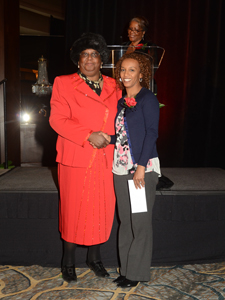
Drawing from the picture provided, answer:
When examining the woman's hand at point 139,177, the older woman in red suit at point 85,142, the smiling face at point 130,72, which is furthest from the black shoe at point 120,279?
the smiling face at point 130,72

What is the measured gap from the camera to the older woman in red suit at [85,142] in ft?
6.04

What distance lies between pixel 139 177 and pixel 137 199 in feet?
0.40

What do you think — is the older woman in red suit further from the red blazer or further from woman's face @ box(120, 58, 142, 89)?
woman's face @ box(120, 58, 142, 89)

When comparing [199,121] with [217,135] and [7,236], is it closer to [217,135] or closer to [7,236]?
[217,135]

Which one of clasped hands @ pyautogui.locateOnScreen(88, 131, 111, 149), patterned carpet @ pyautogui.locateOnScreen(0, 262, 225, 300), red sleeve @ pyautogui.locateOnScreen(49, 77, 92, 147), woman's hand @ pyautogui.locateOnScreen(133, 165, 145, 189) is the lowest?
patterned carpet @ pyautogui.locateOnScreen(0, 262, 225, 300)

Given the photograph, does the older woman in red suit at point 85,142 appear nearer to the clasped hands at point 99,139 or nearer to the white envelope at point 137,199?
the clasped hands at point 99,139

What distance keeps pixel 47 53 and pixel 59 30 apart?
0.34 metres

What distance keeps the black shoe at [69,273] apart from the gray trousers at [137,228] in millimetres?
333

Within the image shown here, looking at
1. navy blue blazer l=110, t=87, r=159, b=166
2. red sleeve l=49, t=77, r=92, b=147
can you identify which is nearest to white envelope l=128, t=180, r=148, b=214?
navy blue blazer l=110, t=87, r=159, b=166

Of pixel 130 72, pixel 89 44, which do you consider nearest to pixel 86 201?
pixel 130 72

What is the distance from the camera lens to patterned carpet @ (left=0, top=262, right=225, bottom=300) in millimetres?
1816

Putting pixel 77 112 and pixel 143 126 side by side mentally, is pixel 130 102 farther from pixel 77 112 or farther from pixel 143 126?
pixel 77 112

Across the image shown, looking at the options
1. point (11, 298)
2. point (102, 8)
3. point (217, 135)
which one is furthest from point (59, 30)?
point (11, 298)

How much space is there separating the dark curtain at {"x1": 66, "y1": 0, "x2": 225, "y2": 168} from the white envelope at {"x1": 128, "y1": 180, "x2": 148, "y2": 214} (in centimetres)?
246
